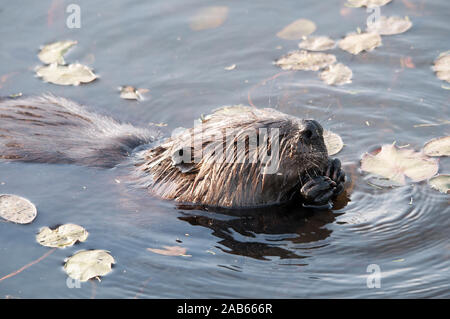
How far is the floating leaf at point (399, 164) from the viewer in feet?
19.8

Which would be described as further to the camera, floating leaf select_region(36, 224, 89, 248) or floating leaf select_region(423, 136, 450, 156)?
floating leaf select_region(423, 136, 450, 156)

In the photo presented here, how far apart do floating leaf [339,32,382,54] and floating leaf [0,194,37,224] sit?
3.83 m

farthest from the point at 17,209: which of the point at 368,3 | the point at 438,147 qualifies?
the point at 368,3

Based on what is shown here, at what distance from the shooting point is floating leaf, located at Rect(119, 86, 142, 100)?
7590 mm

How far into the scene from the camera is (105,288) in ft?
16.7

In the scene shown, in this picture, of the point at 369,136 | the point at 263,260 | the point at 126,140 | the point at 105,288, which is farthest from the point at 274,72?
the point at 105,288

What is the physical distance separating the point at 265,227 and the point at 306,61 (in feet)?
8.90

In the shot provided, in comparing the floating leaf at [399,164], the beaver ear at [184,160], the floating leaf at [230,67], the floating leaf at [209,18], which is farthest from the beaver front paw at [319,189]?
the floating leaf at [209,18]

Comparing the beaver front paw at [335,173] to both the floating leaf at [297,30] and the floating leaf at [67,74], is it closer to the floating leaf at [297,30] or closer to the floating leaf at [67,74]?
the floating leaf at [297,30]

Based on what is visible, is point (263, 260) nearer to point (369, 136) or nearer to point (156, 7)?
point (369, 136)

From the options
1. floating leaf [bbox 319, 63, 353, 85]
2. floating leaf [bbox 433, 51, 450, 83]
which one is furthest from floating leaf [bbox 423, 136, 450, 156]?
floating leaf [bbox 319, 63, 353, 85]

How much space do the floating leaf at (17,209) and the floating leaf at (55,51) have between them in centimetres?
259

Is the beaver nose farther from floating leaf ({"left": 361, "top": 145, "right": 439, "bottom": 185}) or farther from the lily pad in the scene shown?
the lily pad

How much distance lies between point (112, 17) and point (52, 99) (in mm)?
2127
